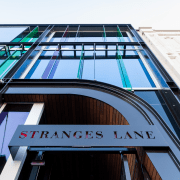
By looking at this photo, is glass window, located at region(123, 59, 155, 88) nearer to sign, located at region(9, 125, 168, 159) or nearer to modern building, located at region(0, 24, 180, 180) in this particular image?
modern building, located at region(0, 24, 180, 180)

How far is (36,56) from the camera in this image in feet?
34.3

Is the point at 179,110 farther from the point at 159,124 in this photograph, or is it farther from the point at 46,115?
the point at 46,115

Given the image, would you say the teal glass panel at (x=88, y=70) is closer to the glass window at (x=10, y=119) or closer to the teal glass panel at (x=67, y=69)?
the teal glass panel at (x=67, y=69)

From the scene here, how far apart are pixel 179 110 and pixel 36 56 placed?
309 inches

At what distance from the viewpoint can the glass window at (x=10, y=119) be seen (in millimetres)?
5185

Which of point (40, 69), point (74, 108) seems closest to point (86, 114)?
point (74, 108)

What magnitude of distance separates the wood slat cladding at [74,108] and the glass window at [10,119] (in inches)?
11.7

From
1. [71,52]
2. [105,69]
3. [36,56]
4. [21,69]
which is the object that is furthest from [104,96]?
[36,56]

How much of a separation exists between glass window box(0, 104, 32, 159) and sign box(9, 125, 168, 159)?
3.63 feet

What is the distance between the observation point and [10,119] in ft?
19.1

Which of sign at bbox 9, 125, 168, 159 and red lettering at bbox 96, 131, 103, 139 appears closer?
sign at bbox 9, 125, 168, 159

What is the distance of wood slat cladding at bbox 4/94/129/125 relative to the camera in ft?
19.8

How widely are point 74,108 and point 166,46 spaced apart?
8874 mm

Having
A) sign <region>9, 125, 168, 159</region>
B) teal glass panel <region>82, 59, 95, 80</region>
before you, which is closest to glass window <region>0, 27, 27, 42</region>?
teal glass panel <region>82, 59, 95, 80</region>
